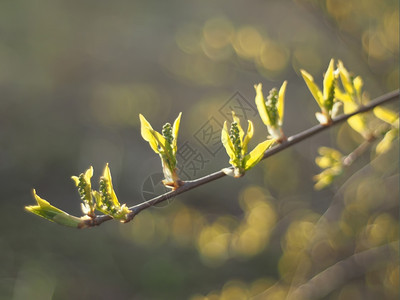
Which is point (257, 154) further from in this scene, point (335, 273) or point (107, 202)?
point (335, 273)

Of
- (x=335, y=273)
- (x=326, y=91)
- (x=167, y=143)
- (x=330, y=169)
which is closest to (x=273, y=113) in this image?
(x=326, y=91)

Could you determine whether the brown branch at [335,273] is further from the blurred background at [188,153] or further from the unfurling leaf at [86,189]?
the unfurling leaf at [86,189]

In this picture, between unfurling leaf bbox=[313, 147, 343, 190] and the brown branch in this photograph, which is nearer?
unfurling leaf bbox=[313, 147, 343, 190]

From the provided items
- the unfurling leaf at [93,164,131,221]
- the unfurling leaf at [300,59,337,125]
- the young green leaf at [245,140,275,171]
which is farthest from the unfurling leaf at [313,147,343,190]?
the unfurling leaf at [93,164,131,221]

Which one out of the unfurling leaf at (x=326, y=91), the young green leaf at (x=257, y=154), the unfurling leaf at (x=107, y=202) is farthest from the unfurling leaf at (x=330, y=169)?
the unfurling leaf at (x=107, y=202)

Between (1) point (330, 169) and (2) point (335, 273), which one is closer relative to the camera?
(1) point (330, 169)

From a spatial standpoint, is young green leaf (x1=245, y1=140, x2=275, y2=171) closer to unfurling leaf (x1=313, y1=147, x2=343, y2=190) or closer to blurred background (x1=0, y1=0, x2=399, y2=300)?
blurred background (x1=0, y1=0, x2=399, y2=300)
